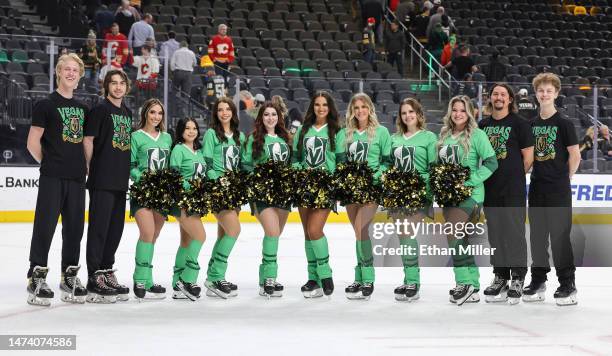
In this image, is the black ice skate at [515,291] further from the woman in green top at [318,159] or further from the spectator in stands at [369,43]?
the spectator in stands at [369,43]

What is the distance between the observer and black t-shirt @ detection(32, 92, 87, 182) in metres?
6.35

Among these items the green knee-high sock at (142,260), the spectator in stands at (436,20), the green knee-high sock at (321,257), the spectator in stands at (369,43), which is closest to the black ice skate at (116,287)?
the green knee-high sock at (142,260)

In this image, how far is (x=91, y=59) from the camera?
12484mm

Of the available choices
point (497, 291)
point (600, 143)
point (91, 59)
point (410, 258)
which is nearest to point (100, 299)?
point (410, 258)

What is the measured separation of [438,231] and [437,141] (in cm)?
67

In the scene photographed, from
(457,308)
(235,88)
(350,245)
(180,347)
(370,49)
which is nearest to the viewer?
(180,347)

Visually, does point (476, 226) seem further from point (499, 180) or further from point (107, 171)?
point (107, 171)

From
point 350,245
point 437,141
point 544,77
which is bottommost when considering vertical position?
point 350,245

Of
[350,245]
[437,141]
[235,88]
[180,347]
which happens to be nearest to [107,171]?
[180,347]

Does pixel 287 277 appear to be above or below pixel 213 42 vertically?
below

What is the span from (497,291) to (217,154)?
229 centimetres

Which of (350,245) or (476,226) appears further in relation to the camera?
(350,245)

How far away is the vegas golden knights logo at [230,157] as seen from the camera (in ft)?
23.0

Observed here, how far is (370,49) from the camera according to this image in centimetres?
1841
